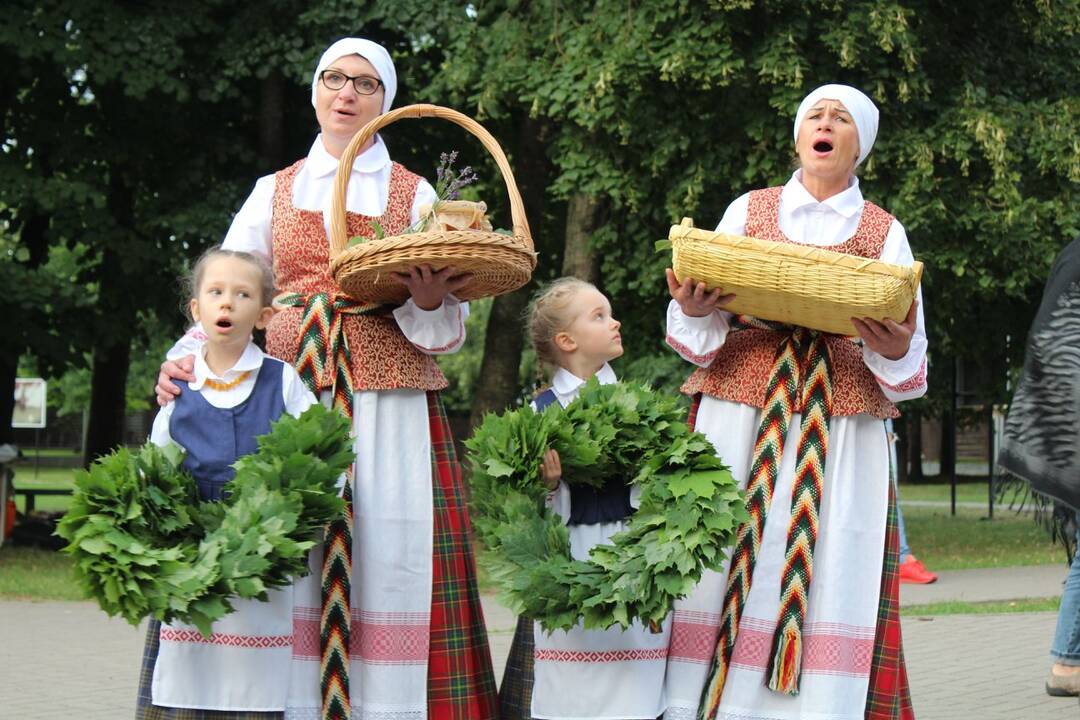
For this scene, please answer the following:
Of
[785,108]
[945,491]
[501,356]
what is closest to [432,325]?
[785,108]

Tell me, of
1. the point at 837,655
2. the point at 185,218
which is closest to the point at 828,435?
the point at 837,655

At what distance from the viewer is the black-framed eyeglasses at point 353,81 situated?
4477mm

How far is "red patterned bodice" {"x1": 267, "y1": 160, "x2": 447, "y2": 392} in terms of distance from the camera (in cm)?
437

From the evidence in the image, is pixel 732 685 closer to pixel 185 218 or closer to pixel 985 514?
pixel 185 218

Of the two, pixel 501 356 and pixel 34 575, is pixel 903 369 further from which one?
pixel 501 356

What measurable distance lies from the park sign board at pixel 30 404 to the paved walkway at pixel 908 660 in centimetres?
1477

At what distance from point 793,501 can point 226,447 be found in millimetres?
1613

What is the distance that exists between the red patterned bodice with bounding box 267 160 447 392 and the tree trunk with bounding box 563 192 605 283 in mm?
8785

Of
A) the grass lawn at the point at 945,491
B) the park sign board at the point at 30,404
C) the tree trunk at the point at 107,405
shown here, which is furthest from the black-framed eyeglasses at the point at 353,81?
the park sign board at the point at 30,404

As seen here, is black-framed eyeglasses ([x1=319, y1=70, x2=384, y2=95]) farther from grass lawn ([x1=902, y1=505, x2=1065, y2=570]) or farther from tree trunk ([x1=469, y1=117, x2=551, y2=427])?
tree trunk ([x1=469, y1=117, x2=551, y2=427])

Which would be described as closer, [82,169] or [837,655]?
[837,655]

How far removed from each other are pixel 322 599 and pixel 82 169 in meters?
10.3

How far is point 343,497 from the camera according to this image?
4223mm

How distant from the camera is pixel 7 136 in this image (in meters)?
13.8
